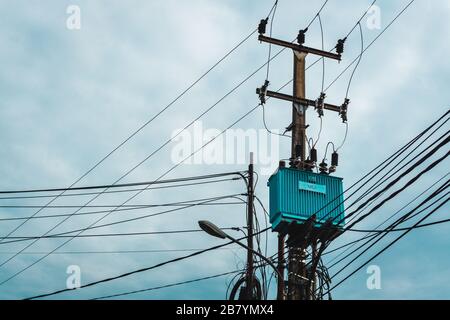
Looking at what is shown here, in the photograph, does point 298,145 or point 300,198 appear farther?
point 300,198

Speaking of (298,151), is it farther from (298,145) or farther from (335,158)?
(335,158)

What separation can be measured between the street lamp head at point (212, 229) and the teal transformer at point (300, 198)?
2.43 m

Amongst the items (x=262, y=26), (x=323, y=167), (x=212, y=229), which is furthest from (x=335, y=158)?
(x=212, y=229)

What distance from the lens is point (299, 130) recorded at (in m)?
17.8

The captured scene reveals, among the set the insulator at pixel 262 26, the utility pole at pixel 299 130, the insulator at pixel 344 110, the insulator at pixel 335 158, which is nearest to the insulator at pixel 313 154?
the utility pole at pixel 299 130

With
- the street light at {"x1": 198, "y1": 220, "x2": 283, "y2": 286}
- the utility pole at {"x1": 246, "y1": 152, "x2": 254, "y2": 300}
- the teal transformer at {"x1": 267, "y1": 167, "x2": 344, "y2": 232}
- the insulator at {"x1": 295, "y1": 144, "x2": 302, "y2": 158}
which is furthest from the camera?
the utility pole at {"x1": 246, "y1": 152, "x2": 254, "y2": 300}

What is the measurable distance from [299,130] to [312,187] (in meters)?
1.79

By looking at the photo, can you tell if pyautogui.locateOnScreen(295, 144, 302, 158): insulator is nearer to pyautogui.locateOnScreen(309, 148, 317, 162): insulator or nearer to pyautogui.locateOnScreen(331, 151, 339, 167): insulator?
pyautogui.locateOnScreen(309, 148, 317, 162): insulator

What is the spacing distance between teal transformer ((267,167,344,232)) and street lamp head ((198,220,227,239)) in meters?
2.43

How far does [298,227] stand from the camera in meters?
17.0

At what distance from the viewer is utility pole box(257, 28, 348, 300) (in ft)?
52.7

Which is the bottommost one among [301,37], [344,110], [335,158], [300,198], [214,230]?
[214,230]

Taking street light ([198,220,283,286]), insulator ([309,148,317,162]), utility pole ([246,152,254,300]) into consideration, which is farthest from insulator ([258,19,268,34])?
street light ([198,220,283,286])
